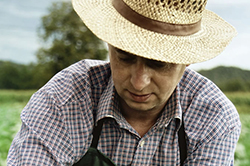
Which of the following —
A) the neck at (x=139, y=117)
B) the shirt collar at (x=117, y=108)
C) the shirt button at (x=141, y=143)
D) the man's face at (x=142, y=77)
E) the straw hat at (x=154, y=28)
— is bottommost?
the shirt button at (x=141, y=143)

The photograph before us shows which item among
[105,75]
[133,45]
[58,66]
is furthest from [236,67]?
[133,45]

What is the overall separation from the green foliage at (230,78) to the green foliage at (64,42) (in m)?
2.80

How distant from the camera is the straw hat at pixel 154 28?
Result: 1.44 m

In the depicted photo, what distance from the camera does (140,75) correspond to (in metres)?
1.58

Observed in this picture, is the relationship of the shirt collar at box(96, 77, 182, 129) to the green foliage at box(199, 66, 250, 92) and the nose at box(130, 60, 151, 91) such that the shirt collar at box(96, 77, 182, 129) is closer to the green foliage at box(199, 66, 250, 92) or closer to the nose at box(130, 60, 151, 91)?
the nose at box(130, 60, 151, 91)

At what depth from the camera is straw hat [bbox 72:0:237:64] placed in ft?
4.73

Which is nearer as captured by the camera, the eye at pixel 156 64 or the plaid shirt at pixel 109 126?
the eye at pixel 156 64

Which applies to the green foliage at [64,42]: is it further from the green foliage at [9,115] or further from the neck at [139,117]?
the neck at [139,117]

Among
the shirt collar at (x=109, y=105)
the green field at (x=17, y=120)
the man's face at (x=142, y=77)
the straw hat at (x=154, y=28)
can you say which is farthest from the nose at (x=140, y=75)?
the green field at (x=17, y=120)

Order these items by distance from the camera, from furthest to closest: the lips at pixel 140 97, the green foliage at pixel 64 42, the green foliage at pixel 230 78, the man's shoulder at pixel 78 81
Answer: the green foliage at pixel 64 42 → the green foliage at pixel 230 78 → the man's shoulder at pixel 78 81 → the lips at pixel 140 97

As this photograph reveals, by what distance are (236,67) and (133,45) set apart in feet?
21.4

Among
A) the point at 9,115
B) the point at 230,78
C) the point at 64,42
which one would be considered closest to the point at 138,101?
the point at 9,115

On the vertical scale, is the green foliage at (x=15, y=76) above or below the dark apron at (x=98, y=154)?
below

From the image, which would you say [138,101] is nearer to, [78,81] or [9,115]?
[78,81]
